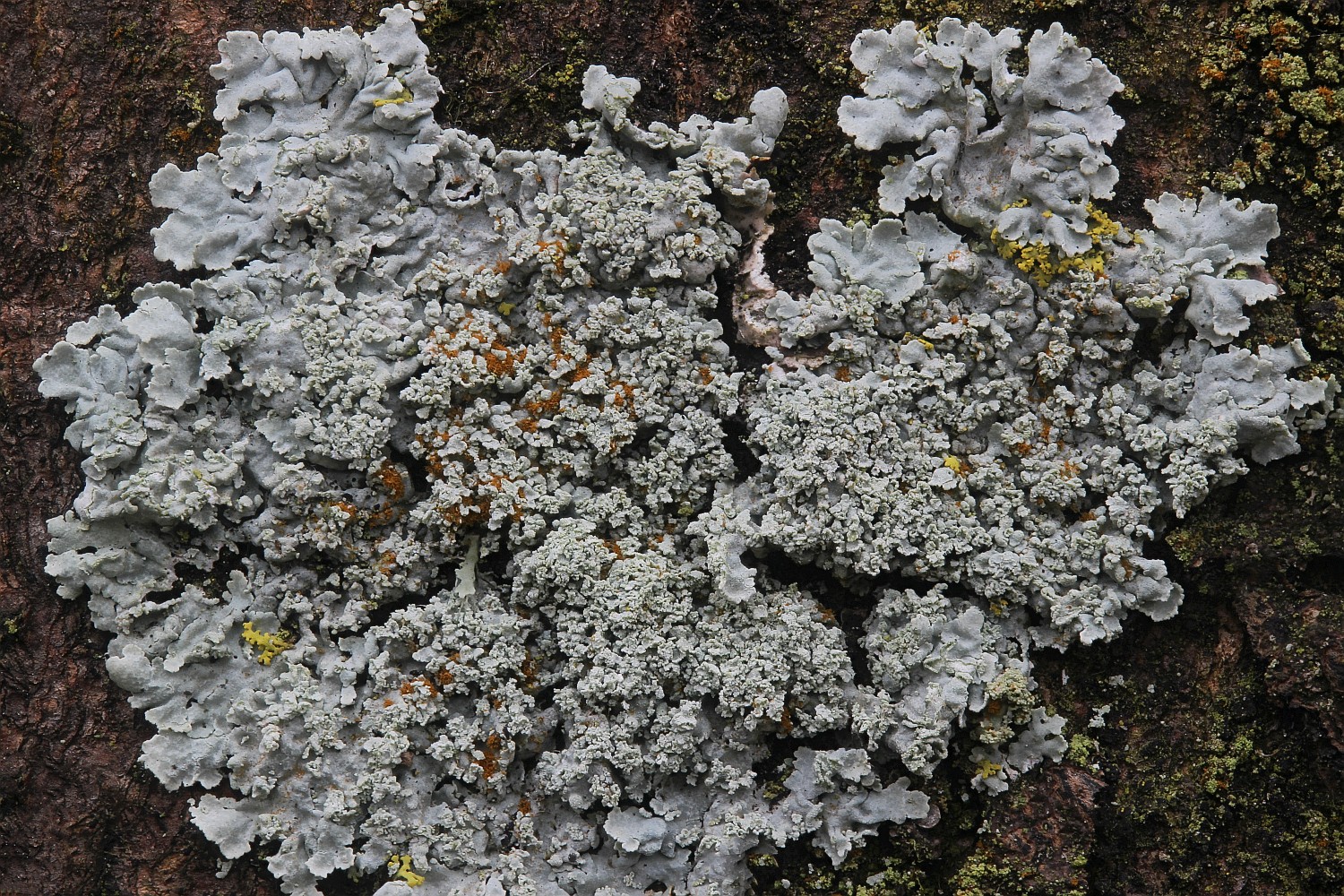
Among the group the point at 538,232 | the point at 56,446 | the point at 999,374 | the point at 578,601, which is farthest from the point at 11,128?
the point at 999,374

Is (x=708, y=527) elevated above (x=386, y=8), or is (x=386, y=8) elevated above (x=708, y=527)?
(x=386, y=8)

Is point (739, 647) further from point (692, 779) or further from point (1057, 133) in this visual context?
point (1057, 133)

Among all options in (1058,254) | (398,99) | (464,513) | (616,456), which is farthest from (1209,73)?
(464,513)

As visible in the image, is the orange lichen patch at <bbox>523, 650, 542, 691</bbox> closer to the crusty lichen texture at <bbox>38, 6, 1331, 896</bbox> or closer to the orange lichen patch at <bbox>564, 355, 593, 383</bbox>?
the crusty lichen texture at <bbox>38, 6, 1331, 896</bbox>

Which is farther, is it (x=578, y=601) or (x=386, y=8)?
(x=386, y=8)

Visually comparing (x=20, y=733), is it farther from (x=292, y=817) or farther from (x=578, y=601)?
(x=578, y=601)

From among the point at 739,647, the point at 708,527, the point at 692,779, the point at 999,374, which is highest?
the point at 999,374

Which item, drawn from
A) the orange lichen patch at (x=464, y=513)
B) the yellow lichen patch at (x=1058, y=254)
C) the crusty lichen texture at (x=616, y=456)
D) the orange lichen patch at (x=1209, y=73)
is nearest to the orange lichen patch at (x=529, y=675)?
the crusty lichen texture at (x=616, y=456)

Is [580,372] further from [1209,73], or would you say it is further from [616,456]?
[1209,73]
